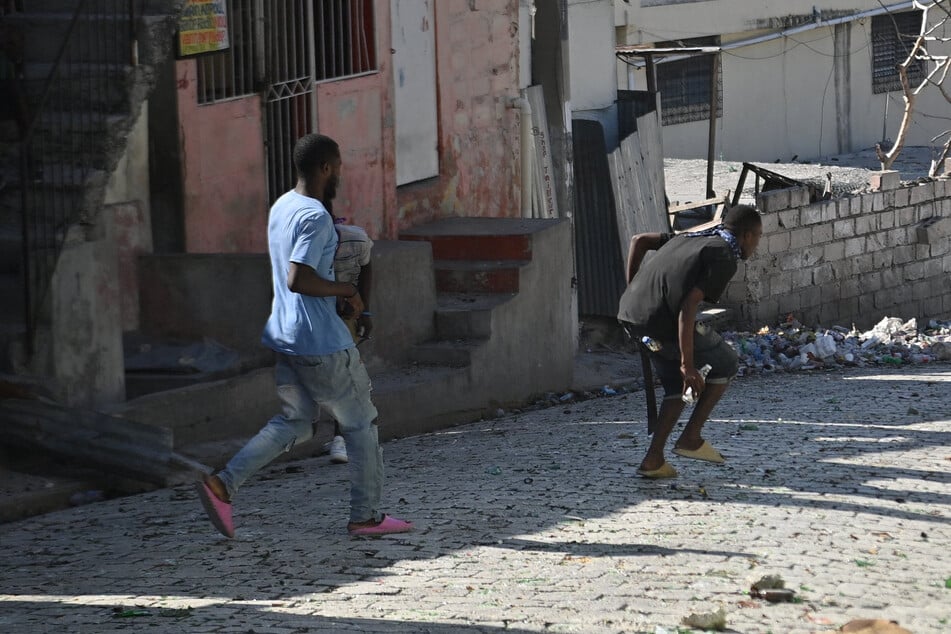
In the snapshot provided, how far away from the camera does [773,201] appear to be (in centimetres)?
1580

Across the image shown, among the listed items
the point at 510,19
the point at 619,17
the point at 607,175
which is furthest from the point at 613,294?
the point at 619,17

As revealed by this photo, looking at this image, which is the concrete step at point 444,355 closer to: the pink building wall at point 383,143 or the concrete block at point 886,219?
the pink building wall at point 383,143

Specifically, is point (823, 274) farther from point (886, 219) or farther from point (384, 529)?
point (384, 529)

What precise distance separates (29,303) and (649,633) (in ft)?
12.7

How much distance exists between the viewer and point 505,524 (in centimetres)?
638

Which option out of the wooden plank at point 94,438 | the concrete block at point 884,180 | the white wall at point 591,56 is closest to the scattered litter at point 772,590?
the wooden plank at point 94,438

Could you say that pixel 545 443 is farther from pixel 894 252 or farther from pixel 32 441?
pixel 894 252

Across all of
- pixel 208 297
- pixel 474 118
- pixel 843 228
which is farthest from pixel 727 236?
pixel 843 228

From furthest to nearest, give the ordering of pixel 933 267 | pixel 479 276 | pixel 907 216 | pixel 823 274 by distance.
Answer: pixel 933 267 → pixel 907 216 → pixel 823 274 → pixel 479 276

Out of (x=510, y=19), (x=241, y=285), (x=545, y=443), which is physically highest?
(x=510, y=19)

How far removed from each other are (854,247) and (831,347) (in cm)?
294

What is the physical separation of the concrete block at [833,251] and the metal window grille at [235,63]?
8.81 m

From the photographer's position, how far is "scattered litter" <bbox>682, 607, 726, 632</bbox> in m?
4.84

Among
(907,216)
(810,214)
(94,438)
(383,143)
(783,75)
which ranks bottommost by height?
(94,438)
